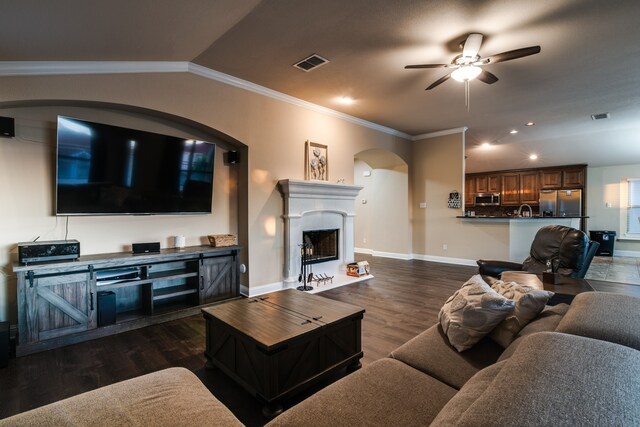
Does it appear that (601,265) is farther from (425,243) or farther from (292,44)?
(292,44)

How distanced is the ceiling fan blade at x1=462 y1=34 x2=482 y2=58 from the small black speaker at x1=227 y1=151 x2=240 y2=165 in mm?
3044

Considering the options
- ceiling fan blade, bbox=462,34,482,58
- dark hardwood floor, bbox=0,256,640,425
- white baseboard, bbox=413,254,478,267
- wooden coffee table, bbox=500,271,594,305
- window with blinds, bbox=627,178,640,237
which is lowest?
dark hardwood floor, bbox=0,256,640,425

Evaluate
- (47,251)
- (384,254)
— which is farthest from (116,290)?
(384,254)

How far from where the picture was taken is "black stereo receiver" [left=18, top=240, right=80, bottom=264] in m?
2.74

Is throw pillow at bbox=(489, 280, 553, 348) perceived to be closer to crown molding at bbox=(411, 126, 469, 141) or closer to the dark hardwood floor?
the dark hardwood floor

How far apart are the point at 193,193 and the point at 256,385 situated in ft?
8.88

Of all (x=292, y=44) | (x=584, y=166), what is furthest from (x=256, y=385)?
(x=584, y=166)

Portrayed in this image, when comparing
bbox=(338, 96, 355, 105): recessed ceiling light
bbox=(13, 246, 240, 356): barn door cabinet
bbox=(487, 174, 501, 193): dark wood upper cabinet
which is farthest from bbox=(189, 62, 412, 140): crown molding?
bbox=(487, 174, 501, 193): dark wood upper cabinet

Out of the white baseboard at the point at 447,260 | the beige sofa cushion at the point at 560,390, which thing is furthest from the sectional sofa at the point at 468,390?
the white baseboard at the point at 447,260

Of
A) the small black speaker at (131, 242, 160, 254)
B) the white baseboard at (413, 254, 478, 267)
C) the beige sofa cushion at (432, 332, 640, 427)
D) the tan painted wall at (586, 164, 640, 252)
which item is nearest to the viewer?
the beige sofa cushion at (432, 332, 640, 427)

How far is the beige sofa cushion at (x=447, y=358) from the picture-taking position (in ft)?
5.01

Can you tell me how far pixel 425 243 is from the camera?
739 cm

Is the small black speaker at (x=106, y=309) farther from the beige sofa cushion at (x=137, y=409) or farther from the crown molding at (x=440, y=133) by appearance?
the crown molding at (x=440, y=133)

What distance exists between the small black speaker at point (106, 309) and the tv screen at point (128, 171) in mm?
865
